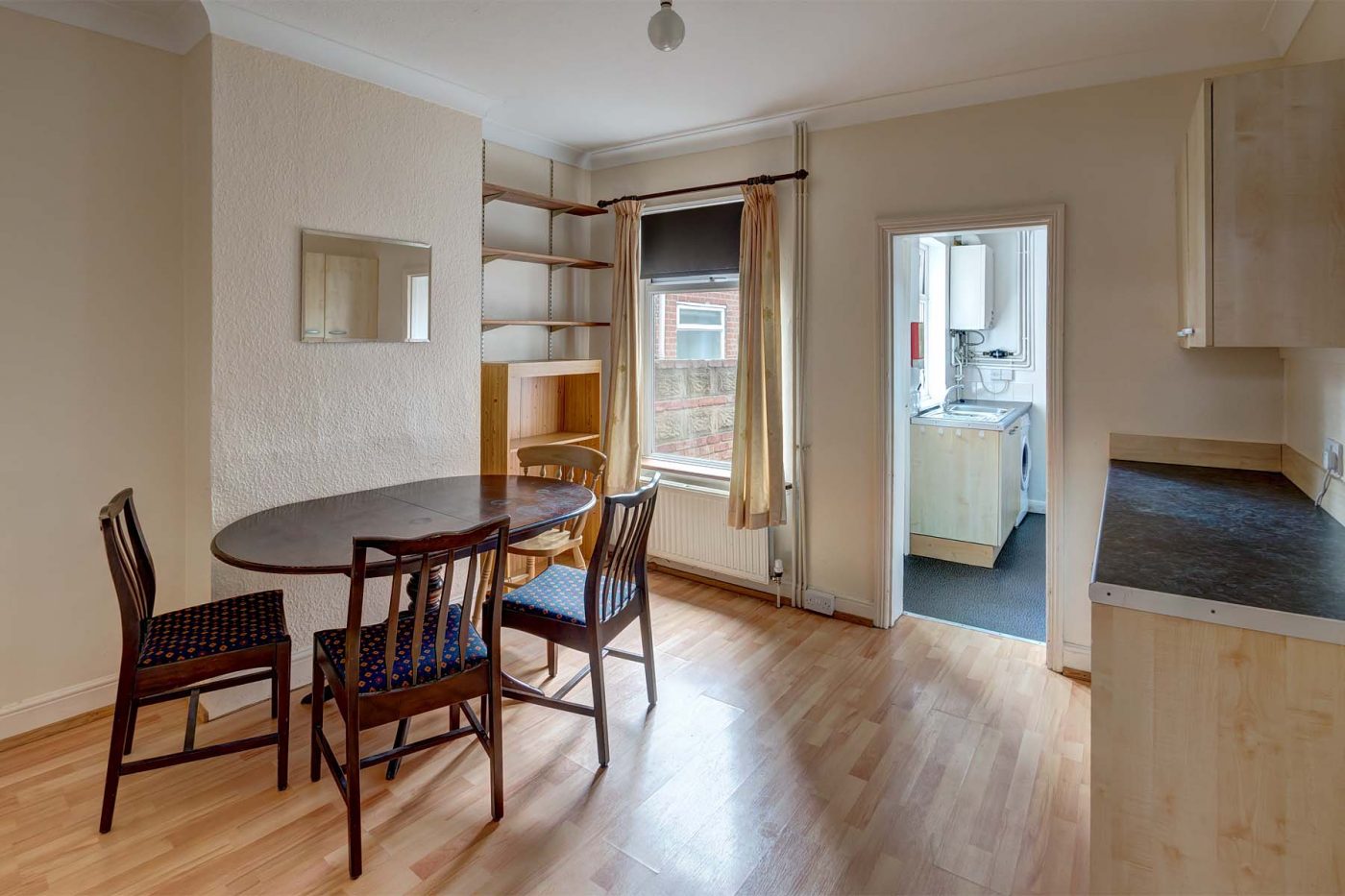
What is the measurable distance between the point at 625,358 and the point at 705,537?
3.91ft

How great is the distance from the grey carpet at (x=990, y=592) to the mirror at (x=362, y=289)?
10.0 feet

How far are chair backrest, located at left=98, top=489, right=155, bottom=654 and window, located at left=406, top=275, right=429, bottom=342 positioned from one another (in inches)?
52.1

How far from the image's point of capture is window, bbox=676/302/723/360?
4281 mm

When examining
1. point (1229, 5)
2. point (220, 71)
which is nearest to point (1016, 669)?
point (1229, 5)

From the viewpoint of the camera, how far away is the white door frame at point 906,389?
118 inches

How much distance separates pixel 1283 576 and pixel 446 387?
125 inches

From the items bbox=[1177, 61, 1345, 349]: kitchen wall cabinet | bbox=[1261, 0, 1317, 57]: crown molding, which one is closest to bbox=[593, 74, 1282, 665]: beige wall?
bbox=[1261, 0, 1317, 57]: crown molding

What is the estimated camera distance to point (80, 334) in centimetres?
255

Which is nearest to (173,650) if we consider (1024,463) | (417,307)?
(417,307)

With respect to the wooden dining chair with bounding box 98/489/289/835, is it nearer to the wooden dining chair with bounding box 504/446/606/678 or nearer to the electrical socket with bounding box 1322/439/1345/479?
the wooden dining chair with bounding box 504/446/606/678

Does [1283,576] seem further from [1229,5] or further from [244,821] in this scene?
[244,821]

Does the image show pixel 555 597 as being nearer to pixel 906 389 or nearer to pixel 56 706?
pixel 56 706

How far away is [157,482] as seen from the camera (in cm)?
278

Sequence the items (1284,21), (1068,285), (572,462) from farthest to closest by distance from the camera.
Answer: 1. (572,462)
2. (1068,285)
3. (1284,21)
